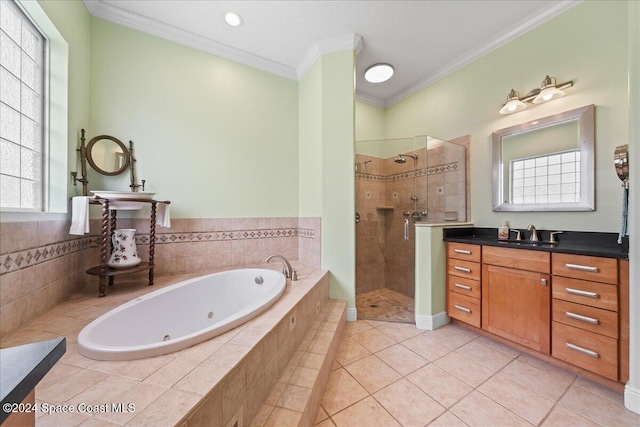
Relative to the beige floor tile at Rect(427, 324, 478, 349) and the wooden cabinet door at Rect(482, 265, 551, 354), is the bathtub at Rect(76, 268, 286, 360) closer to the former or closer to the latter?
the beige floor tile at Rect(427, 324, 478, 349)

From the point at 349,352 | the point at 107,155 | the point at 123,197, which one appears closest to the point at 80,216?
the point at 123,197

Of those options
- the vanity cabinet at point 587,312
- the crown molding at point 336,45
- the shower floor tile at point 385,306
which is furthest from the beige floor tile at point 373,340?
the crown molding at point 336,45

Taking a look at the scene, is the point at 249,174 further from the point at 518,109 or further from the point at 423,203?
the point at 518,109

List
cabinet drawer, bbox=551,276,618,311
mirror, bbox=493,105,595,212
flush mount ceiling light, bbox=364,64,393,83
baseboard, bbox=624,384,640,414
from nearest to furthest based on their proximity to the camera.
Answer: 1. baseboard, bbox=624,384,640,414
2. cabinet drawer, bbox=551,276,618,311
3. mirror, bbox=493,105,595,212
4. flush mount ceiling light, bbox=364,64,393,83

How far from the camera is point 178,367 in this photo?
846 millimetres

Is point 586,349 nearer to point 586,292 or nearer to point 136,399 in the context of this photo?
point 586,292

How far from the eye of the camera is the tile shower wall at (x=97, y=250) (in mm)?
1130

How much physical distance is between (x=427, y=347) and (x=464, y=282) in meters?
0.65

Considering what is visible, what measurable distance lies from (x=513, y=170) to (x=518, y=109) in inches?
21.1

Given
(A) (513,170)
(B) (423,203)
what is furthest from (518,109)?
(B) (423,203)

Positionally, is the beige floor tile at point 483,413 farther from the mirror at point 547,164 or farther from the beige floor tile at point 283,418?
the mirror at point 547,164

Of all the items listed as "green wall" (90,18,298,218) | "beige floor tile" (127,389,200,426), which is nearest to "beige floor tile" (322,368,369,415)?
"beige floor tile" (127,389,200,426)

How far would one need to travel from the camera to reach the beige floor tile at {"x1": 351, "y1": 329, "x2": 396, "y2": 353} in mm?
1791

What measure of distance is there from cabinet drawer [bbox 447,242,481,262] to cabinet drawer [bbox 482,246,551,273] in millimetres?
53
